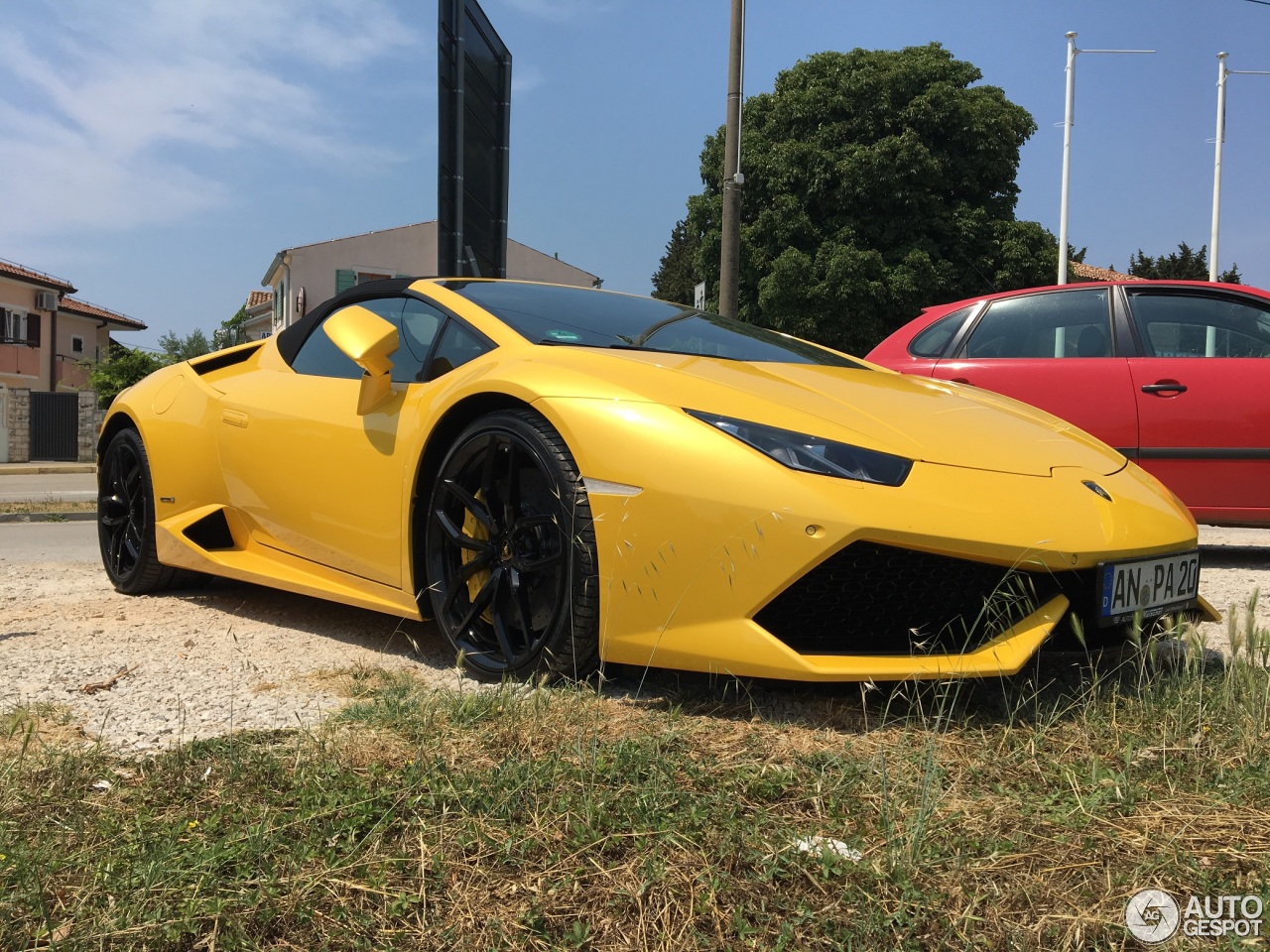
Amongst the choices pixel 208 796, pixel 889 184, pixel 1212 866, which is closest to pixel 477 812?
pixel 208 796

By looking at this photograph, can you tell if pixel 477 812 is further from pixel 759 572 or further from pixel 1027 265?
pixel 1027 265

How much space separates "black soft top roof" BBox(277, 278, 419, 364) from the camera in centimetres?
350

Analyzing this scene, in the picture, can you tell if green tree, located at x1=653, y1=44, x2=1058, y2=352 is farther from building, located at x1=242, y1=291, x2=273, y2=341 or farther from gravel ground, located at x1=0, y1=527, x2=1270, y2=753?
building, located at x1=242, y1=291, x2=273, y2=341

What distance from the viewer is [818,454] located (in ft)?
7.25

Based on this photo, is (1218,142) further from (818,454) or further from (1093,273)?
(818,454)

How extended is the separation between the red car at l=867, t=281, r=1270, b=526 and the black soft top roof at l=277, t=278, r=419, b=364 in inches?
118

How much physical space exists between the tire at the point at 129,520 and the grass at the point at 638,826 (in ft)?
5.88

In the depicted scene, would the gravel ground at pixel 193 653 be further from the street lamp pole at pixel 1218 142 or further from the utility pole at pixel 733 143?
the street lamp pole at pixel 1218 142

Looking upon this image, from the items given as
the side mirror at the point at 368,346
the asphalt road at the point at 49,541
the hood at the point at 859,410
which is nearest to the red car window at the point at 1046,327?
the hood at the point at 859,410

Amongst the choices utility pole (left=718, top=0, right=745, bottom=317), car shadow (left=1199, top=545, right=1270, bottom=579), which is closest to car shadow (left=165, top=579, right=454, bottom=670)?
car shadow (left=1199, top=545, right=1270, bottom=579)

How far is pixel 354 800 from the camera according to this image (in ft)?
5.50

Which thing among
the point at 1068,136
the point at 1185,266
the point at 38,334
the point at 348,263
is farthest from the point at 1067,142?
the point at 38,334

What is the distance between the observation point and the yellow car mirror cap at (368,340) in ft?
9.50

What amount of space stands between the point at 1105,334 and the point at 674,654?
3.86 m
